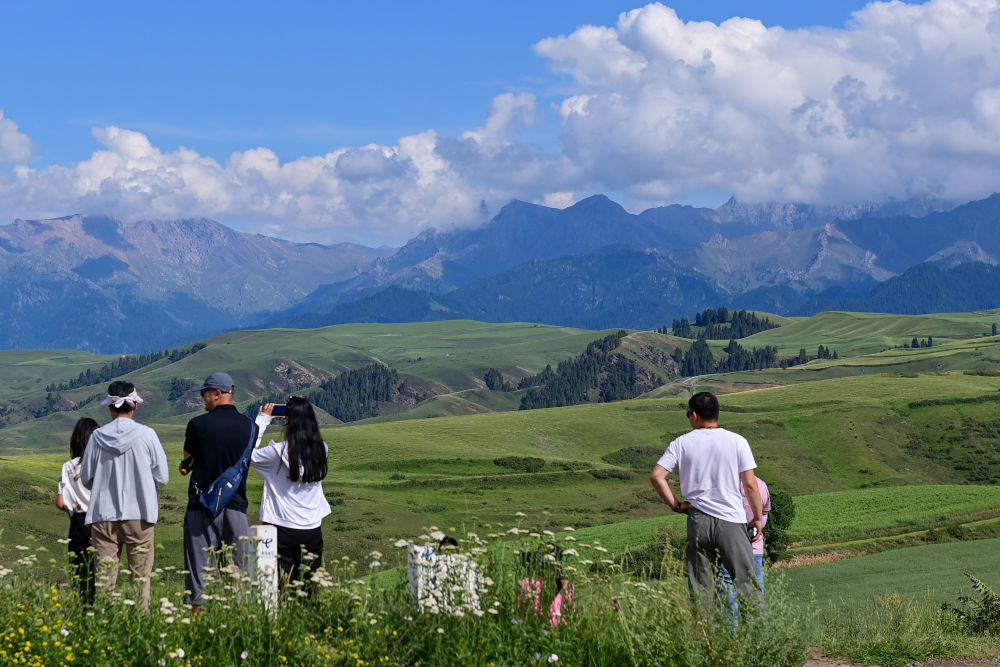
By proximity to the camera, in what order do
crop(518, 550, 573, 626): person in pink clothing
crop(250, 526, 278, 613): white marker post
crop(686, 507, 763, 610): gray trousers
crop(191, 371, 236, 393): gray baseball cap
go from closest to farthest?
crop(250, 526, 278, 613): white marker post
crop(518, 550, 573, 626): person in pink clothing
crop(686, 507, 763, 610): gray trousers
crop(191, 371, 236, 393): gray baseball cap

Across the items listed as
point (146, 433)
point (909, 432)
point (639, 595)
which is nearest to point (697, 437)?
point (639, 595)

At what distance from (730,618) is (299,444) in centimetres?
604

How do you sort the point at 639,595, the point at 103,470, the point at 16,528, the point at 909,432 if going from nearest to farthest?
1. the point at 639,595
2. the point at 103,470
3. the point at 16,528
4. the point at 909,432

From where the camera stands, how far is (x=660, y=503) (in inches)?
4141

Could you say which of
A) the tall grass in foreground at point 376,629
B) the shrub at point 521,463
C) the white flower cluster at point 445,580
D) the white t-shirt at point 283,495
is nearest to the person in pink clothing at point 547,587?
the tall grass in foreground at point 376,629

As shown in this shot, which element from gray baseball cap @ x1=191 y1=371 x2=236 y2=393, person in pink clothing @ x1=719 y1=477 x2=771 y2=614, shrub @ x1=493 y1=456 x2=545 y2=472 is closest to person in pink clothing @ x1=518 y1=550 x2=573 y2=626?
person in pink clothing @ x1=719 y1=477 x2=771 y2=614

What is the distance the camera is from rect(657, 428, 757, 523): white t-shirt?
13320 millimetres

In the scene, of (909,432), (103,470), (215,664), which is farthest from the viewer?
(909,432)

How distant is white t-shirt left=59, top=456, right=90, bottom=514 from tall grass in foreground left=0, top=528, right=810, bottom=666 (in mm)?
3134

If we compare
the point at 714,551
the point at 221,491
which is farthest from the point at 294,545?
the point at 714,551

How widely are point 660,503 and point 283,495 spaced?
9416 centimetres

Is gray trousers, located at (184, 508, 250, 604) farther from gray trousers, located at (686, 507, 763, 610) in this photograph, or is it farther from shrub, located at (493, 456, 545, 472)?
shrub, located at (493, 456, 545, 472)

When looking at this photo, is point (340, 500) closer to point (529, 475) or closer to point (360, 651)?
point (529, 475)

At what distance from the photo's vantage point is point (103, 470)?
14.4m
